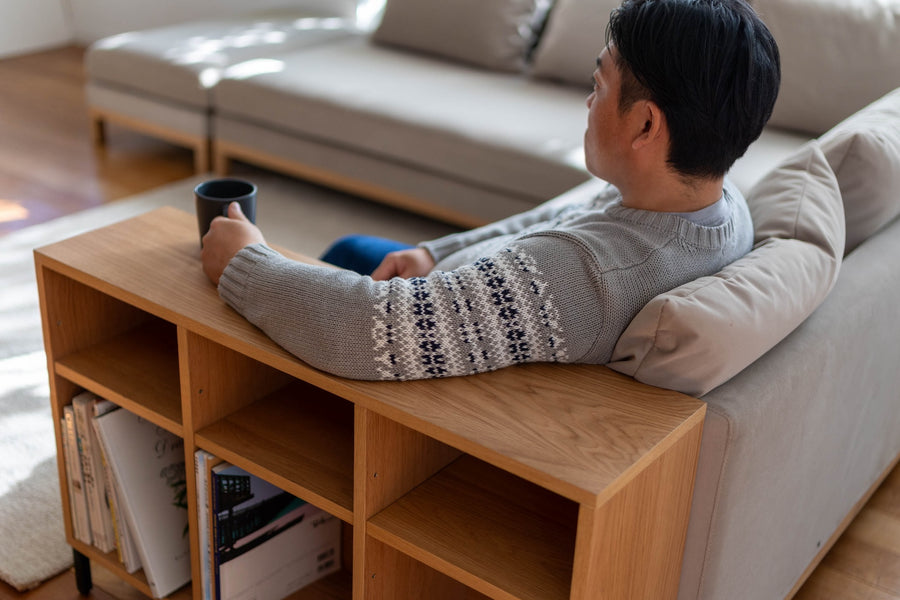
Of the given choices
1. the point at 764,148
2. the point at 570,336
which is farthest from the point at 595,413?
the point at 764,148

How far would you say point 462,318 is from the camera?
119cm

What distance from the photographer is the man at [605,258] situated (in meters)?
1.18

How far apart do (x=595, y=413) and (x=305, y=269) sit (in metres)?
0.41

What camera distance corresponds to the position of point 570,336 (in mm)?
1224

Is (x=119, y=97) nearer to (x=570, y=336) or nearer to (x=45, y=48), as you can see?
(x=45, y=48)

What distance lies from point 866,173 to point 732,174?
3.32 ft

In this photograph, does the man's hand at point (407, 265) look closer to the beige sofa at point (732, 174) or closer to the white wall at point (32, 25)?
the beige sofa at point (732, 174)

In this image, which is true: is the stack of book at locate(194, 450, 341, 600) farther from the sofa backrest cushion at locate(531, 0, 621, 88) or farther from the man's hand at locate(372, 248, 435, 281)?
the sofa backrest cushion at locate(531, 0, 621, 88)

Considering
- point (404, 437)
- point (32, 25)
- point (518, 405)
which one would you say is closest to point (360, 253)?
point (404, 437)

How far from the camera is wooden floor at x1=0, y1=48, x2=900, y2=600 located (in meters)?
1.80

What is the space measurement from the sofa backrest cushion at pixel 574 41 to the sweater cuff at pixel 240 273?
209cm

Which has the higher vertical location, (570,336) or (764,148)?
(570,336)

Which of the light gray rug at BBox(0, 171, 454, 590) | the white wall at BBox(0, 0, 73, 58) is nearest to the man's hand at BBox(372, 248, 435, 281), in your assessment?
the light gray rug at BBox(0, 171, 454, 590)

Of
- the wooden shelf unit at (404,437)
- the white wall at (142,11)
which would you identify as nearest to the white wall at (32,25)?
the white wall at (142,11)
